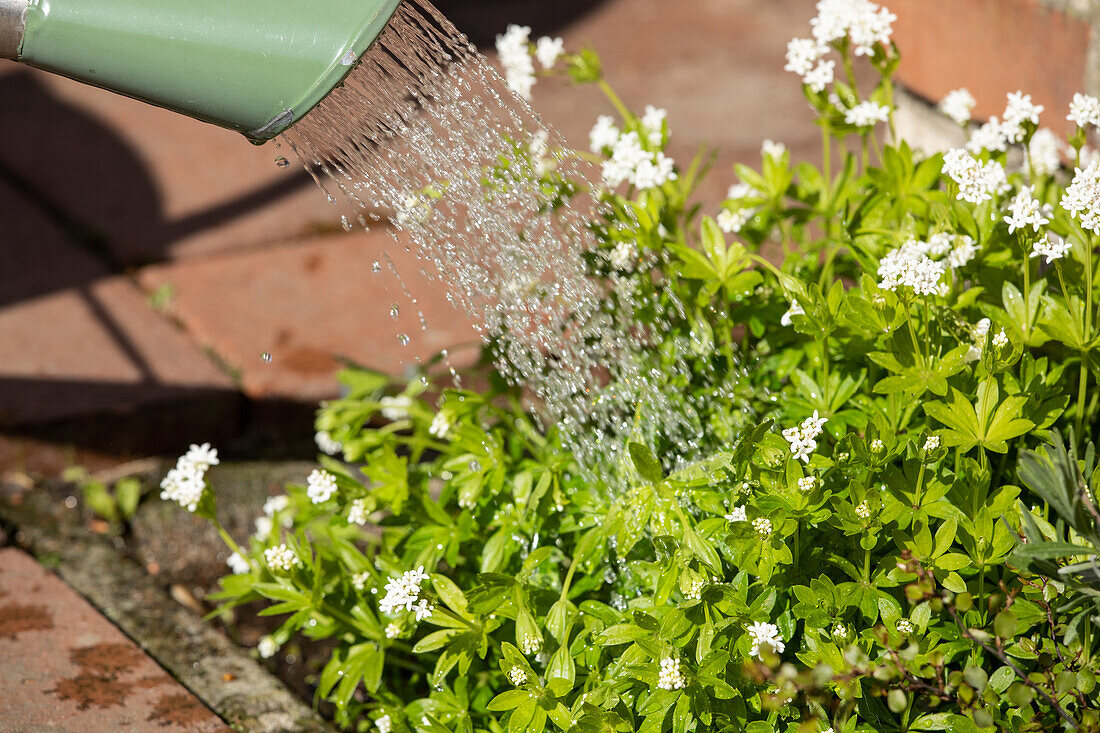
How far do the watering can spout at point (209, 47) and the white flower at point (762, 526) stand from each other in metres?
0.71

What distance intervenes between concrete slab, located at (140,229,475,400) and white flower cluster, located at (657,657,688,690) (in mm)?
1398

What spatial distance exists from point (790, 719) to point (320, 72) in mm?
938

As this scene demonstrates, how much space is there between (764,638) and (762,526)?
0.12 meters

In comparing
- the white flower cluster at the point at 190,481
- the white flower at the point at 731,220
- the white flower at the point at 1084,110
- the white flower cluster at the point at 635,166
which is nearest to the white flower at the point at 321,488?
the white flower cluster at the point at 190,481

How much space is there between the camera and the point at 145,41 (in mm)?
1219

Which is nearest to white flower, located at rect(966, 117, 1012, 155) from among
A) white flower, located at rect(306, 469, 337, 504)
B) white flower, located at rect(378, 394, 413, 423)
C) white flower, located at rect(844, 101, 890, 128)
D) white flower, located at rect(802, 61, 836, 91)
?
white flower, located at rect(844, 101, 890, 128)

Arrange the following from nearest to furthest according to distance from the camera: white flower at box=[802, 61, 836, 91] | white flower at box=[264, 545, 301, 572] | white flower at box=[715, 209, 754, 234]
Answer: white flower at box=[264, 545, 301, 572] → white flower at box=[802, 61, 836, 91] → white flower at box=[715, 209, 754, 234]

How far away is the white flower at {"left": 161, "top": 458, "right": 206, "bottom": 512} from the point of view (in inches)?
60.7

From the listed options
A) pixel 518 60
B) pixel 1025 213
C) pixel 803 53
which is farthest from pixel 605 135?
pixel 1025 213

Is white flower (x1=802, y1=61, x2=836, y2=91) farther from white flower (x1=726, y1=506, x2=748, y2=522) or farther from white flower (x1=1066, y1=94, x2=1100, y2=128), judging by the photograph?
white flower (x1=726, y1=506, x2=748, y2=522)

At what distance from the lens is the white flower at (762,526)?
1.21 meters

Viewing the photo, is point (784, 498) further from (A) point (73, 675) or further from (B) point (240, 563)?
(A) point (73, 675)

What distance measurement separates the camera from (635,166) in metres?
1.67

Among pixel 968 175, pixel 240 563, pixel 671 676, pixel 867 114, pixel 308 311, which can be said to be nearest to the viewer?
pixel 671 676
